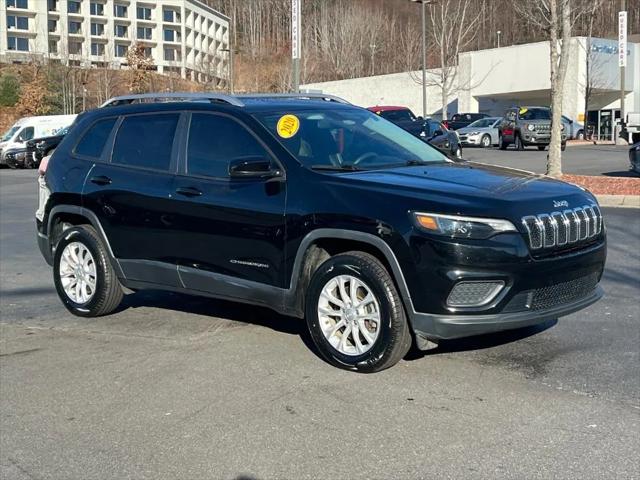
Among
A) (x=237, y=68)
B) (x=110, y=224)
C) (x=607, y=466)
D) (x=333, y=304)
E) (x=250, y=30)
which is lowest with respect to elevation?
(x=607, y=466)

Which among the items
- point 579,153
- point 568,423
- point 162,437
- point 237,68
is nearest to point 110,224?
point 162,437

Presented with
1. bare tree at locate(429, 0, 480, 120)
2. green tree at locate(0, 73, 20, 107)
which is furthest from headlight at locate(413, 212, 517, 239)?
green tree at locate(0, 73, 20, 107)

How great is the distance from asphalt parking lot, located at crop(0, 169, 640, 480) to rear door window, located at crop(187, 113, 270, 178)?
4.29ft

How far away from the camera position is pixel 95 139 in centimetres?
709

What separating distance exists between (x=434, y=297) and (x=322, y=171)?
4.06 ft

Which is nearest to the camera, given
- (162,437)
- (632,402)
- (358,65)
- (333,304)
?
(162,437)

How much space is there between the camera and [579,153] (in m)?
31.4

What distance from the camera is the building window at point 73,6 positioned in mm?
89375

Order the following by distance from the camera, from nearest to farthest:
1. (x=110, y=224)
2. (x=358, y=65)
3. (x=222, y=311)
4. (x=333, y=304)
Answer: (x=333, y=304) → (x=110, y=224) → (x=222, y=311) → (x=358, y=65)

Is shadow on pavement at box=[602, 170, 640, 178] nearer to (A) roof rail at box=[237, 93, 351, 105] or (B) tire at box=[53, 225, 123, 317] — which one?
(A) roof rail at box=[237, 93, 351, 105]

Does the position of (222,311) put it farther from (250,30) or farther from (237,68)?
(250,30)

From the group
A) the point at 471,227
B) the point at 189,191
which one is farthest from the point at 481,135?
the point at 471,227

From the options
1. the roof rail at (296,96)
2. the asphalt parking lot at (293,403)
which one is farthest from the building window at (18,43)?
the roof rail at (296,96)

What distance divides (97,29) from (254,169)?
304 ft
